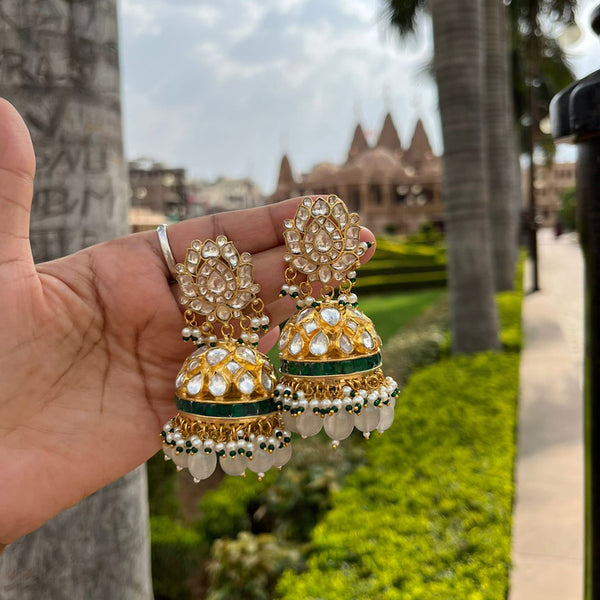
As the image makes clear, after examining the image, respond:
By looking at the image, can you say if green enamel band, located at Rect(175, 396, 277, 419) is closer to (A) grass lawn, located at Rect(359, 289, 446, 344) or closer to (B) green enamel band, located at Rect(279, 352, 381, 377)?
(B) green enamel band, located at Rect(279, 352, 381, 377)

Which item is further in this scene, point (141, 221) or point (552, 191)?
point (552, 191)

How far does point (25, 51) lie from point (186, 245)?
2.92ft

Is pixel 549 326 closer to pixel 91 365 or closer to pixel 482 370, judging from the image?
pixel 482 370

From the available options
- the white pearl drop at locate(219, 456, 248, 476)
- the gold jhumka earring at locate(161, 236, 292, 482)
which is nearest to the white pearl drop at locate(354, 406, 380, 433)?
the gold jhumka earring at locate(161, 236, 292, 482)

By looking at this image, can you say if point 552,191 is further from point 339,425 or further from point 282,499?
point 339,425

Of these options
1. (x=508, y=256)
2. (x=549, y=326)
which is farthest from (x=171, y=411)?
(x=508, y=256)

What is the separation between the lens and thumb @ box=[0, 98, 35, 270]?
4.79ft

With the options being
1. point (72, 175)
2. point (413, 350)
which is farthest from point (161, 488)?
point (413, 350)

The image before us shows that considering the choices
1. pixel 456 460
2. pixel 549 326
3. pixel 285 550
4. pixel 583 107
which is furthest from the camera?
pixel 549 326

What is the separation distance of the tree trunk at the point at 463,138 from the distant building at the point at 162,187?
1650 inches

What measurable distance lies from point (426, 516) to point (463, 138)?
13.5ft

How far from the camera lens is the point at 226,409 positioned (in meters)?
1.48

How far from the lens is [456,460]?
4219mm

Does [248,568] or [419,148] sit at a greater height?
[419,148]
